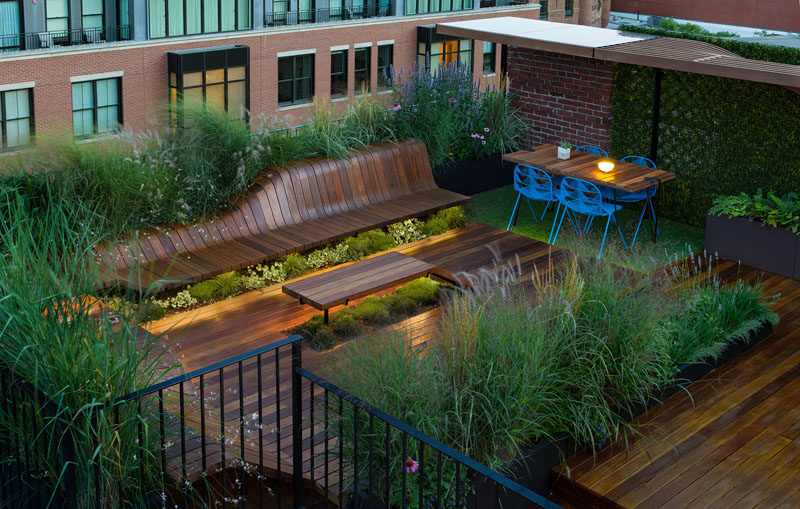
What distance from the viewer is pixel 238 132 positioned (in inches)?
370

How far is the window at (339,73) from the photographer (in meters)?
33.5

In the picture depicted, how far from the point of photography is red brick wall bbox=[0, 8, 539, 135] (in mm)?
25516

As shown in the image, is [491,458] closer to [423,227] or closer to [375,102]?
[423,227]

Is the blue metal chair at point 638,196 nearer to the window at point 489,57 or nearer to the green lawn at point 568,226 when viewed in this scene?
the green lawn at point 568,226

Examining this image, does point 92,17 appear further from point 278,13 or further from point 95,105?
point 278,13

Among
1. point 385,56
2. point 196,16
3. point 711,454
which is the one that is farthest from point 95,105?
point 711,454

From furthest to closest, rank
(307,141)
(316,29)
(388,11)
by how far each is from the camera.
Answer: (388,11) < (316,29) < (307,141)

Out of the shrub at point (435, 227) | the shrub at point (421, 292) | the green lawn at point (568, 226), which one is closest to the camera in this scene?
the shrub at point (421, 292)

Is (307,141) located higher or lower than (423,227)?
higher

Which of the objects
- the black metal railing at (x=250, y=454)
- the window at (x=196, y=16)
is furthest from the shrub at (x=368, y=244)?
the window at (x=196, y=16)

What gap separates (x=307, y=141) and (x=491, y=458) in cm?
547

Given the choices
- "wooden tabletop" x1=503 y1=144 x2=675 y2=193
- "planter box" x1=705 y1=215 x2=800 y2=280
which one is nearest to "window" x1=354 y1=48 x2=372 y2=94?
"wooden tabletop" x1=503 y1=144 x2=675 y2=193

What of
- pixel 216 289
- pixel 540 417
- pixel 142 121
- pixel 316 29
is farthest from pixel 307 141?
pixel 316 29

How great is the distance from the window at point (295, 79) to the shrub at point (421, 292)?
2428 centimetres
